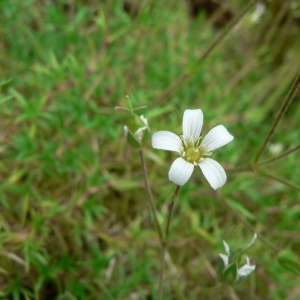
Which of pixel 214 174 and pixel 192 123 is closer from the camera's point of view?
pixel 214 174

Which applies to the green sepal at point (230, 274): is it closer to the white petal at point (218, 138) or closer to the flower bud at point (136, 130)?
the white petal at point (218, 138)

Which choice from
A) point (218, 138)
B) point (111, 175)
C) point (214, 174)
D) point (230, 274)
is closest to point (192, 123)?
point (218, 138)

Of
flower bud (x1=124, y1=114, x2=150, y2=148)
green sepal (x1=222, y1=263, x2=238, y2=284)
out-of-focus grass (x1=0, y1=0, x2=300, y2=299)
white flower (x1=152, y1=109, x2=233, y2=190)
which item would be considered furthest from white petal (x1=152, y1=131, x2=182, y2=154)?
out-of-focus grass (x1=0, y1=0, x2=300, y2=299)

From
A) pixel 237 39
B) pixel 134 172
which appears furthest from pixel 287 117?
pixel 134 172

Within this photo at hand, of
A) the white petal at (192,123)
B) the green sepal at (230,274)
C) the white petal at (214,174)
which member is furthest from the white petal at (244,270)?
the white petal at (192,123)

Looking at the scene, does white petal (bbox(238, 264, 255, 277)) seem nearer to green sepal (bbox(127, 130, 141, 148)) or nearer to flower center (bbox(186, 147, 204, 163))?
flower center (bbox(186, 147, 204, 163))

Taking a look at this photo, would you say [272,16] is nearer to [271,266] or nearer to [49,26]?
[49,26]

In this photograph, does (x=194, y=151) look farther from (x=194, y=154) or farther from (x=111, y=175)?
(x=111, y=175)
